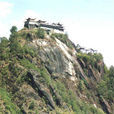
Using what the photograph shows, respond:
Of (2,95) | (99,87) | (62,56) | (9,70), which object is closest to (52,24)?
(62,56)

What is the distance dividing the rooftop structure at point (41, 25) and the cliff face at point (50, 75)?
704 centimetres

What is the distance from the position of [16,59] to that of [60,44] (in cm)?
2894

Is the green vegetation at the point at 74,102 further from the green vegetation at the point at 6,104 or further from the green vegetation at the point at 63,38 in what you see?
the green vegetation at the point at 63,38

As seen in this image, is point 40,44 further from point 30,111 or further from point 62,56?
point 30,111

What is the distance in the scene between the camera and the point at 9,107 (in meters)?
78.2

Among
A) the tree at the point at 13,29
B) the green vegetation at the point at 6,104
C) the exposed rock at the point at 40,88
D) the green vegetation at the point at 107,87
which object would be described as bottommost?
the green vegetation at the point at 6,104

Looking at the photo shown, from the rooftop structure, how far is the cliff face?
7040mm

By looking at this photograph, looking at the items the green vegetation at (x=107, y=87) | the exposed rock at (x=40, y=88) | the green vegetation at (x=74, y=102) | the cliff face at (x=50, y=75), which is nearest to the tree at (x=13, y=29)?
the cliff face at (x=50, y=75)

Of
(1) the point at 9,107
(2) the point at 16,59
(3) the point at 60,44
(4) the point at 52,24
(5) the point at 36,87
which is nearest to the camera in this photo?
(1) the point at 9,107

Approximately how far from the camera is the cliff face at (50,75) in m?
86.8

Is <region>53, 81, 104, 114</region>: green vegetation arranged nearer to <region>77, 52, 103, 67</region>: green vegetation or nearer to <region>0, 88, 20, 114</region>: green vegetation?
<region>0, 88, 20, 114</region>: green vegetation

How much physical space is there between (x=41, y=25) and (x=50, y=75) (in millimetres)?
32749

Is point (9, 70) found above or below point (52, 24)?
below

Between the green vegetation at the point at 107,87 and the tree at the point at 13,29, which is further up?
the tree at the point at 13,29
